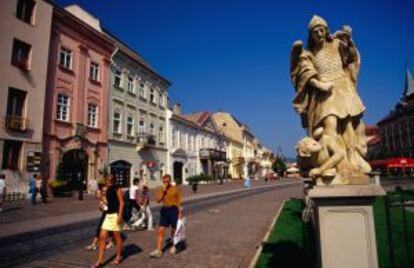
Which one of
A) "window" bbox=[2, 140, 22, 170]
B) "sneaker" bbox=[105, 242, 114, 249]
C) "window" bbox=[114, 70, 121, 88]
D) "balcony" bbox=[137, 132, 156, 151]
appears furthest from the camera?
"balcony" bbox=[137, 132, 156, 151]

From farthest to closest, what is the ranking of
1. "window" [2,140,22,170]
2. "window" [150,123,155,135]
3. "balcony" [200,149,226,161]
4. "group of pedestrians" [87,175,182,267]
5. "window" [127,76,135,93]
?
"balcony" [200,149,226,161] → "window" [150,123,155,135] → "window" [127,76,135,93] → "window" [2,140,22,170] → "group of pedestrians" [87,175,182,267]

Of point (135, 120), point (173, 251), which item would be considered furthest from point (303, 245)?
point (135, 120)

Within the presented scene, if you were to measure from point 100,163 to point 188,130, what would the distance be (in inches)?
806

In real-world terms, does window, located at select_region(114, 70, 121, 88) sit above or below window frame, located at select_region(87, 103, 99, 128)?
above

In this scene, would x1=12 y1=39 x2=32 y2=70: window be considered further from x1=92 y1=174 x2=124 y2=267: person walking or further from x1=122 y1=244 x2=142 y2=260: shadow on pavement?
x1=92 y1=174 x2=124 y2=267: person walking

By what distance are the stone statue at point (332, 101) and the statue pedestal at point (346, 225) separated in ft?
0.64

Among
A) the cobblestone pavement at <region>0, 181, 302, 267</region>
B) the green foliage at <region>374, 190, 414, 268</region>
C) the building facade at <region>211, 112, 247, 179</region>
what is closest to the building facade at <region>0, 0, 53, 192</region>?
the cobblestone pavement at <region>0, 181, 302, 267</region>

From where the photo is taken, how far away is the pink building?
22609 millimetres

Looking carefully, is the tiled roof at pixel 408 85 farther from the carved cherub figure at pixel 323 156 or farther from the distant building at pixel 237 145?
the carved cherub figure at pixel 323 156

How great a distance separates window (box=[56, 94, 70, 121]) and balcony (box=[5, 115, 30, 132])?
123 inches

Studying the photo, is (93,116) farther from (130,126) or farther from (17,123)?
(17,123)

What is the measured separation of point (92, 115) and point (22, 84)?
271 inches

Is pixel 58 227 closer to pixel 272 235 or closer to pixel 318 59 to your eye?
pixel 272 235

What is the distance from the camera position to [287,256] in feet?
22.4
